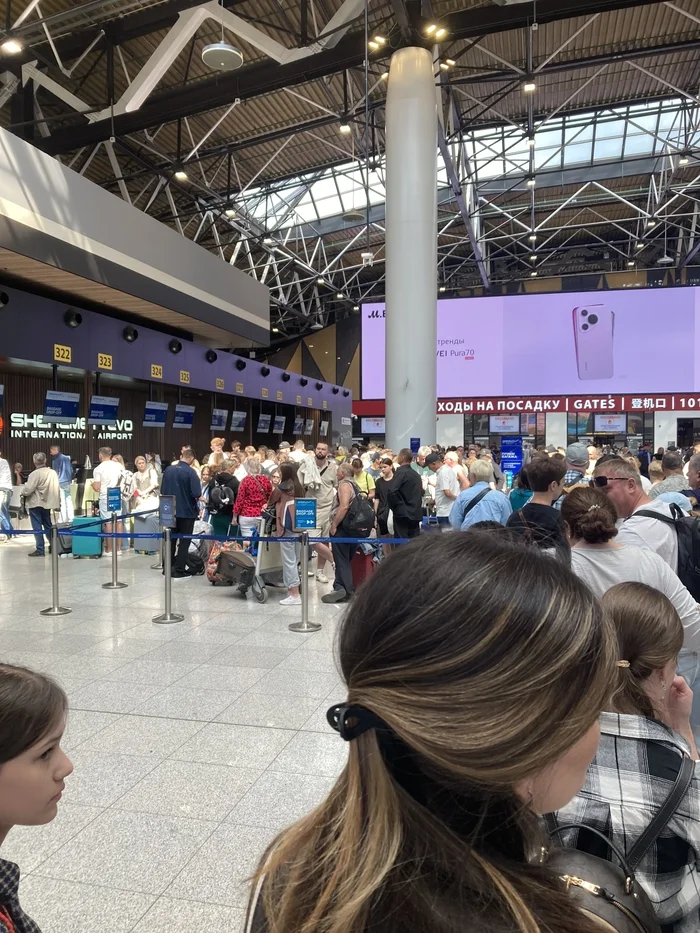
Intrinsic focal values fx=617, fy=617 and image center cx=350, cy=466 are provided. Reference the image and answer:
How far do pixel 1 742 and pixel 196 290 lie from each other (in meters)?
14.0

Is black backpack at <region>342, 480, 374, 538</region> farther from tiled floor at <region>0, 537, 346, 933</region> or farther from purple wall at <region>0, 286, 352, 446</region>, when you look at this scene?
purple wall at <region>0, 286, 352, 446</region>

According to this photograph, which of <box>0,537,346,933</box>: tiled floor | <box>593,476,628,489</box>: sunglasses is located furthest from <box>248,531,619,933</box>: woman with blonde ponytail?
<box>593,476,628,489</box>: sunglasses

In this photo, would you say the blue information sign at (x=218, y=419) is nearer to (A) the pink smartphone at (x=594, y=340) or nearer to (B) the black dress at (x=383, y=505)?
(B) the black dress at (x=383, y=505)

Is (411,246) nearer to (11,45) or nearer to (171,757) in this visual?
(11,45)

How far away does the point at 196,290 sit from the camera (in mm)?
14258

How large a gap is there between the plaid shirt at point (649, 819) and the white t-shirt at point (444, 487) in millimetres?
7652

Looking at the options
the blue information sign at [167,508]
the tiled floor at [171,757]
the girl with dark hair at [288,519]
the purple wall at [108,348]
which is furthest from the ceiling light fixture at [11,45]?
the tiled floor at [171,757]

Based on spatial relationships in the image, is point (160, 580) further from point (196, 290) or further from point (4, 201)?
point (196, 290)

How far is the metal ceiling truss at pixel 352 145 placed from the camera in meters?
12.0

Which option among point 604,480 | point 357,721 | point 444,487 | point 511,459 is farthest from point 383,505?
point 511,459

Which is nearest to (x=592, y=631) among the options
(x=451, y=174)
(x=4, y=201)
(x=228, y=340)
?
(x=4, y=201)

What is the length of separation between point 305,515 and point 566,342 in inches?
820

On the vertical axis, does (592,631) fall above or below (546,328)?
below

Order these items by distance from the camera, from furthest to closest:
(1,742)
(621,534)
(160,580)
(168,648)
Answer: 1. (160,580)
2. (168,648)
3. (621,534)
4. (1,742)
